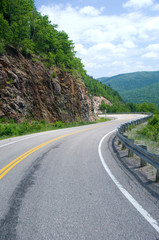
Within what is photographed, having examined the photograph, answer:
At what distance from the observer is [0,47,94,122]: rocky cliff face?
72.9 feet

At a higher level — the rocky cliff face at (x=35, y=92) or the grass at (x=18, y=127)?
the rocky cliff face at (x=35, y=92)

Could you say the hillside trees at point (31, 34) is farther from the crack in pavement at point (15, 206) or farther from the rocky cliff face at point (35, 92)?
the crack in pavement at point (15, 206)

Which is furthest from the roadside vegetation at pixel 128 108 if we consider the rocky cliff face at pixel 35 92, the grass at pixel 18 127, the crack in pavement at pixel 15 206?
the crack in pavement at pixel 15 206

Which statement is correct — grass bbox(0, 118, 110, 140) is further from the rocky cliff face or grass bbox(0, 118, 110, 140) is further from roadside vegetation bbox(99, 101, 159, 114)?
roadside vegetation bbox(99, 101, 159, 114)

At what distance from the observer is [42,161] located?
25.7 ft

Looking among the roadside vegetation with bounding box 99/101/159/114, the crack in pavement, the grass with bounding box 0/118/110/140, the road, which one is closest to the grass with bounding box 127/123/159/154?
the road

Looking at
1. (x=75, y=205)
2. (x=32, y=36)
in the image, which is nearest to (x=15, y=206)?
(x=75, y=205)

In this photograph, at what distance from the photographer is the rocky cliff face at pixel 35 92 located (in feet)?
72.9

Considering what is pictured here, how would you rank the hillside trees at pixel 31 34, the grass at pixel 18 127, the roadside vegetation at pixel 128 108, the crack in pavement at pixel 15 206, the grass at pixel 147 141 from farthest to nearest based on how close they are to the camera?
the roadside vegetation at pixel 128 108, the hillside trees at pixel 31 34, the grass at pixel 18 127, the grass at pixel 147 141, the crack in pavement at pixel 15 206

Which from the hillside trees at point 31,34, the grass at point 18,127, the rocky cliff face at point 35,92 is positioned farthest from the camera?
the hillside trees at point 31,34

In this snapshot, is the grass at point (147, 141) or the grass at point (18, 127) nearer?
→ the grass at point (147, 141)

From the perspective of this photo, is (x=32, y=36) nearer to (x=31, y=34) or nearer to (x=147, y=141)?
(x=31, y=34)

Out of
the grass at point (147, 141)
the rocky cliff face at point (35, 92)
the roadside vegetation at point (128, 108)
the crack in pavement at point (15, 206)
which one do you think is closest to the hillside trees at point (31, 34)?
the rocky cliff face at point (35, 92)

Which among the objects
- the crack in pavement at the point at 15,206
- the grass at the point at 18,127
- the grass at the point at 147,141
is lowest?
the grass at the point at 147,141
